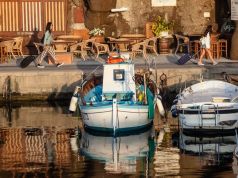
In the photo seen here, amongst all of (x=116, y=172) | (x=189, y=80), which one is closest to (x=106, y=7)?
(x=189, y=80)

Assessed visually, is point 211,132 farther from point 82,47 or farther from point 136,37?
point 136,37

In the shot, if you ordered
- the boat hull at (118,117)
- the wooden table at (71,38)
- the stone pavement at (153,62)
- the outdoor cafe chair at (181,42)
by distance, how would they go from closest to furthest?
1. the boat hull at (118,117)
2. the stone pavement at (153,62)
3. the wooden table at (71,38)
4. the outdoor cafe chair at (181,42)

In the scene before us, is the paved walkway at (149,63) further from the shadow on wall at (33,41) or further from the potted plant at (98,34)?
the shadow on wall at (33,41)

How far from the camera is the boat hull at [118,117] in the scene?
3516cm

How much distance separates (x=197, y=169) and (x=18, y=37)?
1808cm

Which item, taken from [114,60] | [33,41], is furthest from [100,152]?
[33,41]

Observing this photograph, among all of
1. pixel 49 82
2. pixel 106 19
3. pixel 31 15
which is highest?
pixel 31 15

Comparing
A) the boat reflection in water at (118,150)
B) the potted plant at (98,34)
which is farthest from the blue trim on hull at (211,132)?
the potted plant at (98,34)

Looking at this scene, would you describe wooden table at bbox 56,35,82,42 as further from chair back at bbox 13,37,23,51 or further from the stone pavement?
chair back at bbox 13,37,23,51

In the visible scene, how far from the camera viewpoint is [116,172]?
2977cm

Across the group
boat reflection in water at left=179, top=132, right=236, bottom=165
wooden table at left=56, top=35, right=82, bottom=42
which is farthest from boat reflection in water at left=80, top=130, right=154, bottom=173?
wooden table at left=56, top=35, right=82, bottom=42

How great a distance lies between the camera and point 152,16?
4822 centimetres

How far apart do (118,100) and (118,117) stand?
3.05 feet

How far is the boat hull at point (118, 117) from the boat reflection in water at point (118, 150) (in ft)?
0.91
